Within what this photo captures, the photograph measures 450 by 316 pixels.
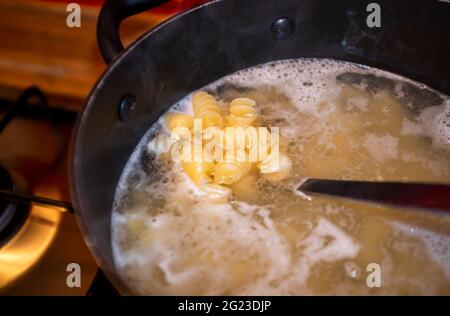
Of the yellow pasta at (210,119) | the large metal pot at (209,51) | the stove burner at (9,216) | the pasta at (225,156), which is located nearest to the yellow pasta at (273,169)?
the pasta at (225,156)

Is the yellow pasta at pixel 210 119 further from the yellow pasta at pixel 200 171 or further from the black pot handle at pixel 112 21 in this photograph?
the black pot handle at pixel 112 21

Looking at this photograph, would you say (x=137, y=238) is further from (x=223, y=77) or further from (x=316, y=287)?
(x=223, y=77)

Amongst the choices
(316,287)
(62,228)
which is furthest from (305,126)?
(62,228)

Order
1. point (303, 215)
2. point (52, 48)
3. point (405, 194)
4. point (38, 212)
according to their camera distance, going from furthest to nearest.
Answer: point (52, 48)
point (38, 212)
point (303, 215)
point (405, 194)

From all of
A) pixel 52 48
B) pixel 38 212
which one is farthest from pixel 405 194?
pixel 52 48

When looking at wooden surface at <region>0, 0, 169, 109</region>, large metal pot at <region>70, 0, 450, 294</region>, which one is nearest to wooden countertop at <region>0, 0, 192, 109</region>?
wooden surface at <region>0, 0, 169, 109</region>

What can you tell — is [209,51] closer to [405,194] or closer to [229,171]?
[229,171]

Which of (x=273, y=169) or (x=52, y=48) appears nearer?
(x=273, y=169)
